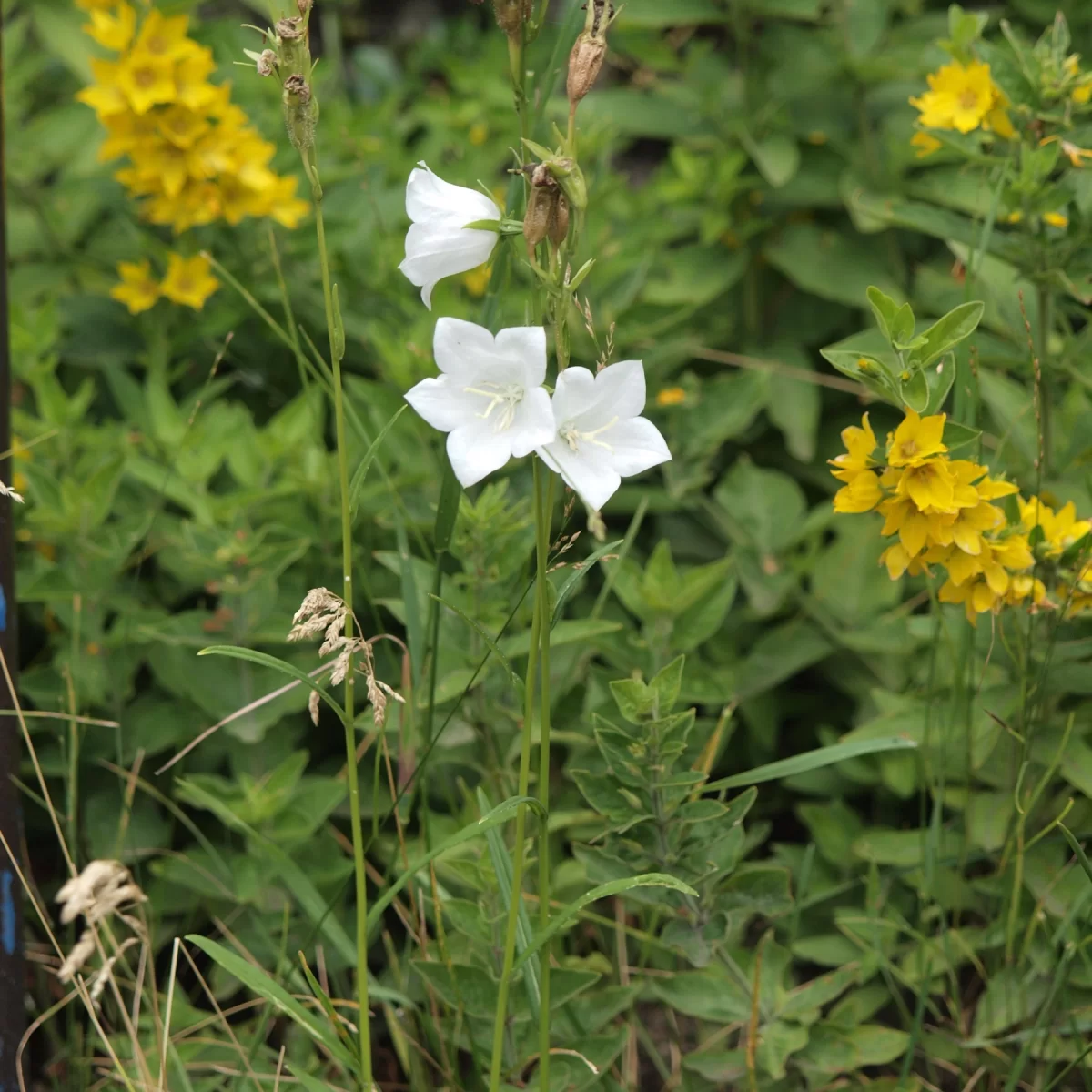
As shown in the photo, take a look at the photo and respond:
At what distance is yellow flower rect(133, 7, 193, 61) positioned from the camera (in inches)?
85.4

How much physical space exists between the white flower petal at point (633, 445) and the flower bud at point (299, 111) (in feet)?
1.20

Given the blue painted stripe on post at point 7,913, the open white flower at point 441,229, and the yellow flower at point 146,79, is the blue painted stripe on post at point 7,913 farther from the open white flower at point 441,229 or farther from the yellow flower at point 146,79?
the yellow flower at point 146,79

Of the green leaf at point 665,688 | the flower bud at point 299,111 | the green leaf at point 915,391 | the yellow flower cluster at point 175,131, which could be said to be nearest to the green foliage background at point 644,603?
the green leaf at point 665,688

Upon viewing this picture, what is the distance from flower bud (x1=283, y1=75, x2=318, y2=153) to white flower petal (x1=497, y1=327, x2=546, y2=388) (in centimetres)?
25

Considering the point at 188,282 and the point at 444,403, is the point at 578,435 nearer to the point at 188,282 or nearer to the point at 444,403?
the point at 444,403

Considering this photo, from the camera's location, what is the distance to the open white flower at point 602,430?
3.36 feet

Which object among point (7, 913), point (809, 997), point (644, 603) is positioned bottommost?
point (809, 997)

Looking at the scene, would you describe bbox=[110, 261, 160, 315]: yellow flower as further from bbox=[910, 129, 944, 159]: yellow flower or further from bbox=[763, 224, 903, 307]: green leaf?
bbox=[910, 129, 944, 159]: yellow flower

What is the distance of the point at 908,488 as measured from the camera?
126 cm

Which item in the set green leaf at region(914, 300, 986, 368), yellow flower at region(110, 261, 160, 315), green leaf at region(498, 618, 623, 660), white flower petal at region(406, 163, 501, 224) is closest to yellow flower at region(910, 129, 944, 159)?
green leaf at region(914, 300, 986, 368)

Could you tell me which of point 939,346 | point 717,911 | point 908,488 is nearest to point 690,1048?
point 717,911

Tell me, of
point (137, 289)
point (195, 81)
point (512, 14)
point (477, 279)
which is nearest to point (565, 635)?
point (512, 14)

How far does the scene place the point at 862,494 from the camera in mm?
1297

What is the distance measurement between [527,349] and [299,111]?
0.29 metres
